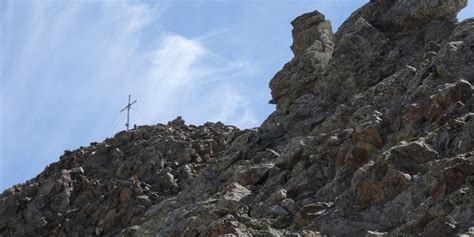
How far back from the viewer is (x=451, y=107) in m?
20.2

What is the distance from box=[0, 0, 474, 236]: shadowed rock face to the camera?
58.3 ft

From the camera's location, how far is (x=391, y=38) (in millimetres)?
30531

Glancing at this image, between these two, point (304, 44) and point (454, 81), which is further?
point (304, 44)

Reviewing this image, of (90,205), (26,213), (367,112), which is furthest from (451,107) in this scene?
(26,213)

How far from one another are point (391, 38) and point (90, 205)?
16.0 metres

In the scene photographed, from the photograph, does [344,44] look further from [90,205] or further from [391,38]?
[90,205]

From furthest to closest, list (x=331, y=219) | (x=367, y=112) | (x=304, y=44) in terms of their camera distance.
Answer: (x=304, y=44), (x=367, y=112), (x=331, y=219)

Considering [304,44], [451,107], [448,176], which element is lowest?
[448,176]

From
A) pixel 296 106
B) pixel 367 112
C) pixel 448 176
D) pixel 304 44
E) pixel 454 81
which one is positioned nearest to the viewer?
pixel 448 176

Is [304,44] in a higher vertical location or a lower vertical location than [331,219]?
higher

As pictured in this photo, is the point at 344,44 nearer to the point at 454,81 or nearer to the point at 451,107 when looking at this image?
the point at 454,81

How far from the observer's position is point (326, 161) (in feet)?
71.7

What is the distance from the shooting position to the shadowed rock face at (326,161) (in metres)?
17.8

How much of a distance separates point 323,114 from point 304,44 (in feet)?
26.4
